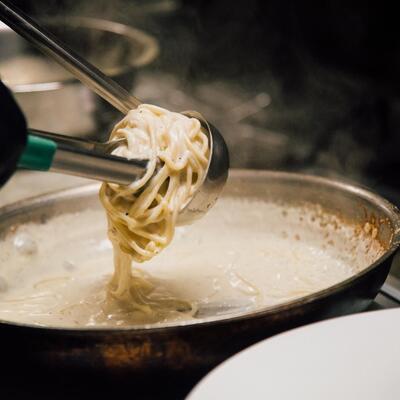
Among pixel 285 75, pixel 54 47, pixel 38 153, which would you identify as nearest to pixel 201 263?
pixel 54 47

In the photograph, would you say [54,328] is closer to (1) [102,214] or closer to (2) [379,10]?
(1) [102,214]

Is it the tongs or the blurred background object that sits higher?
the tongs

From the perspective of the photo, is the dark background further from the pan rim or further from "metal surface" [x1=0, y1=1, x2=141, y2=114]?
"metal surface" [x1=0, y1=1, x2=141, y2=114]

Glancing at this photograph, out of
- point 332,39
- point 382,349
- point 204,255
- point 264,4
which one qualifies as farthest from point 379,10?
point 382,349

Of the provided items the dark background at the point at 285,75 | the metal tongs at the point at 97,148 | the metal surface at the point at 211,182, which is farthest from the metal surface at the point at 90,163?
the dark background at the point at 285,75

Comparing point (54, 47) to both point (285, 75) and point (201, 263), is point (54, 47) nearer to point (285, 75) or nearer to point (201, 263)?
point (201, 263)

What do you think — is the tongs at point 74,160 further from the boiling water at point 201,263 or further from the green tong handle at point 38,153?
the boiling water at point 201,263

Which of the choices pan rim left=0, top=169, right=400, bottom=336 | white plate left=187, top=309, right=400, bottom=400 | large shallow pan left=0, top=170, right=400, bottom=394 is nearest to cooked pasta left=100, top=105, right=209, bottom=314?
pan rim left=0, top=169, right=400, bottom=336
